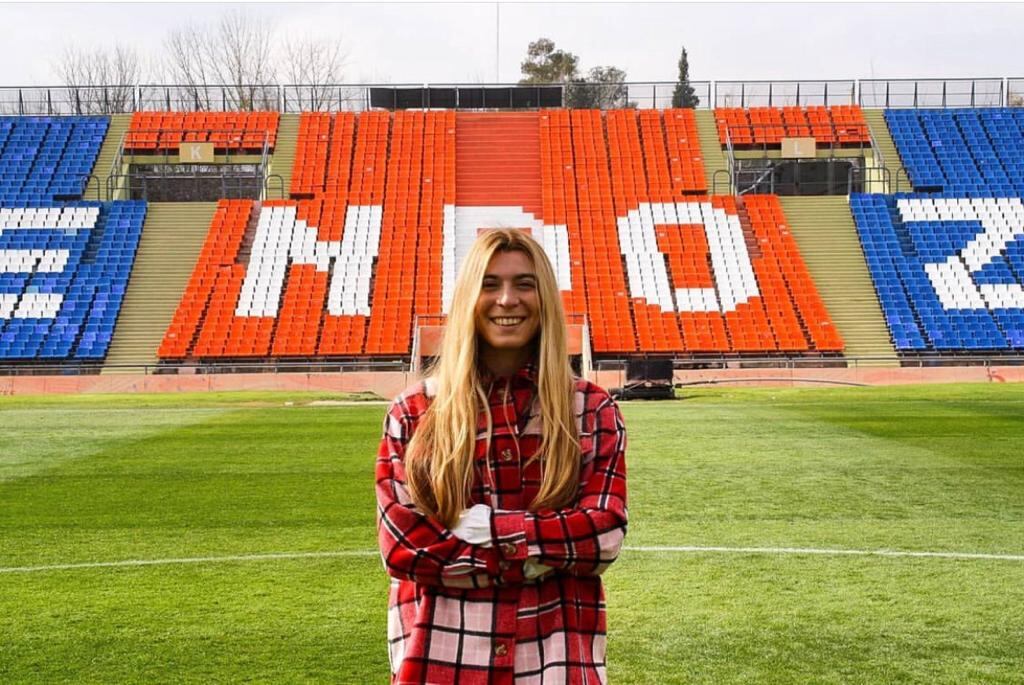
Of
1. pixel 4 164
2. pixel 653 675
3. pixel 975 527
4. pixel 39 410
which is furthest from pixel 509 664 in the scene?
pixel 4 164

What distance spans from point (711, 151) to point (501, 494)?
46.3 m

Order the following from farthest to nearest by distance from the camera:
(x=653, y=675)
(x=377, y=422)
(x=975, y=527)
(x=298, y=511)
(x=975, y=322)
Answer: (x=975, y=322), (x=377, y=422), (x=298, y=511), (x=975, y=527), (x=653, y=675)

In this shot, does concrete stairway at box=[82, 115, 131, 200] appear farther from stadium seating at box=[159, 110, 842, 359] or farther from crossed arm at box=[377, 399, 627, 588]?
crossed arm at box=[377, 399, 627, 588]

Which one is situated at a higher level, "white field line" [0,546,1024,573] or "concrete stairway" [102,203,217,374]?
"concrete stairway" [102,203,217,374]

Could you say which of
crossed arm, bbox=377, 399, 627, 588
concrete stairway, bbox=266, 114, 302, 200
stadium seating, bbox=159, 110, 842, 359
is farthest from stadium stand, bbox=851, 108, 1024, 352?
crossed arm, bbox=377, 399, 627, 588

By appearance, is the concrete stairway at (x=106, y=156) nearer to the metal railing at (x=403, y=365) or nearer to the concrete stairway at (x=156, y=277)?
the concrete stairway at (x=156, y=277)

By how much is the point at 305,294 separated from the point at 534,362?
122ft

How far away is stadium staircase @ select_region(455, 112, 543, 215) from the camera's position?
45.8 meters

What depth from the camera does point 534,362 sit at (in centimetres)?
331

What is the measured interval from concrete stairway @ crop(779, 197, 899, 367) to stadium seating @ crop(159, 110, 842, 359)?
0.72 meters

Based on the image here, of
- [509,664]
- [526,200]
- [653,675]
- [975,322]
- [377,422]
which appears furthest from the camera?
[526,200]

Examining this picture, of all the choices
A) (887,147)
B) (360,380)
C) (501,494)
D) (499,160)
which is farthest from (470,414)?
(887,147)

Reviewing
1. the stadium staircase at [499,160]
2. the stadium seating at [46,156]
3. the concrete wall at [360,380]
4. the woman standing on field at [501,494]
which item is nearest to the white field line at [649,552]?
the woman standing on field at [501,494]

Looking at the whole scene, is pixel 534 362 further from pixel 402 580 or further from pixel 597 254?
pixel 597 254
